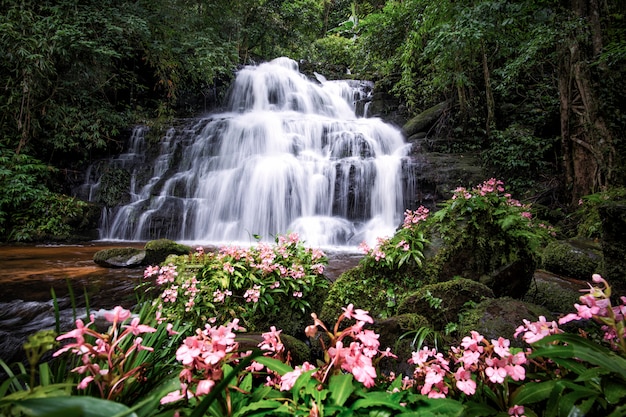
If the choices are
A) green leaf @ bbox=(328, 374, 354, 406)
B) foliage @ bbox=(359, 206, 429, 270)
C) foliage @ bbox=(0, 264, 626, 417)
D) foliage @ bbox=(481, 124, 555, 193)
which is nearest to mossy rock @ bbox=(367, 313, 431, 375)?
foliage @ bbox=(359, 206, 429, 270)

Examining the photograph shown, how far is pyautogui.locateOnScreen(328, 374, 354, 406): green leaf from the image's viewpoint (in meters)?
1.12

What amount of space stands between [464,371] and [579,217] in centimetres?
809

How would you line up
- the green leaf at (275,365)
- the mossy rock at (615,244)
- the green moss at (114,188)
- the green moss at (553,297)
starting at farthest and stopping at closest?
the green moss at (114,188) → the green moss at (553,297) → the mossy rock at (615,244) → the green leaf at (275,365)

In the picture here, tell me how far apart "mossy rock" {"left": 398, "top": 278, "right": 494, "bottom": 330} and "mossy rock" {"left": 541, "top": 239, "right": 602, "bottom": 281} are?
2954mm

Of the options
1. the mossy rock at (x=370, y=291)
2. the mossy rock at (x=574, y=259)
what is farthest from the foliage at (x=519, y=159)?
the mossy rock at (x=370, y=291)

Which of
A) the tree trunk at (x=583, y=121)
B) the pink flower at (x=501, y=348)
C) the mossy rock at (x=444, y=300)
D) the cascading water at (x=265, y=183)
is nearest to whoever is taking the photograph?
the pink flower at (x=501, y=348)

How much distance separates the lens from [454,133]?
11.8 meters

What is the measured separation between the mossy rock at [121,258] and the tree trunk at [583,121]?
32.0ft

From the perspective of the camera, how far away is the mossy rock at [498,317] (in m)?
2.38

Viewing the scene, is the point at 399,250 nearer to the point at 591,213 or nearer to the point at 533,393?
the point at 533,393

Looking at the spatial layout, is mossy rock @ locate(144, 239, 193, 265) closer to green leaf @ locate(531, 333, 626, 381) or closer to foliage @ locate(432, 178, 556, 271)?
foliage @ locate(432, 178, 556, 271)

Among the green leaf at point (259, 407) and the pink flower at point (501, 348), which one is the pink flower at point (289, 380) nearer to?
the green leaf at point (259, 407)

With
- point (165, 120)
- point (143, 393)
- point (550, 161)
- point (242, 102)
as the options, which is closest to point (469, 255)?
point (143, 393)

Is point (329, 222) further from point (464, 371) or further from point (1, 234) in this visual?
point (1, 234)
